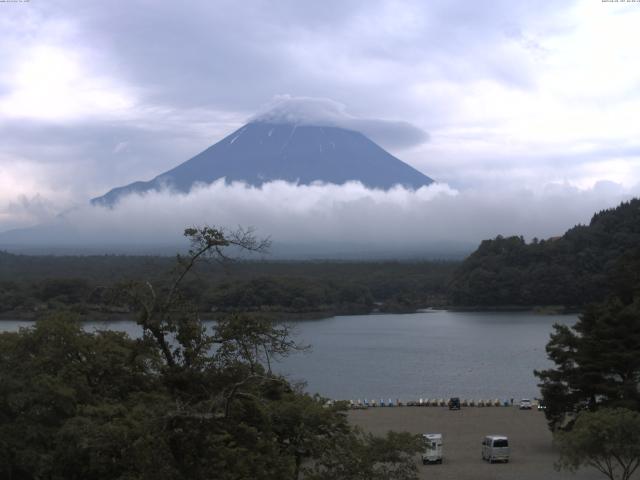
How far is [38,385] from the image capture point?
760 cm

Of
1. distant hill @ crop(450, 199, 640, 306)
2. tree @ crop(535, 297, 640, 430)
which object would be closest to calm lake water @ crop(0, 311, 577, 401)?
tree @ crop(535, 297, 640, 430)

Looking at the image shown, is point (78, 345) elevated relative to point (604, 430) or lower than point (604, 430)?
elevated

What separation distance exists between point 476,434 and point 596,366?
350cm

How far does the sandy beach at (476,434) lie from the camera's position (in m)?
13.1

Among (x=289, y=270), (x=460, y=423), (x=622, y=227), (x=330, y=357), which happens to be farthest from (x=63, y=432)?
(x=289, y=270)

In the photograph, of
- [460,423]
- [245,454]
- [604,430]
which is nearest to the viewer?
[245,454]

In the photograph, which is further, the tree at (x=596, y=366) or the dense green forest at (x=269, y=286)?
the dense green forest at (x=269, y=286)

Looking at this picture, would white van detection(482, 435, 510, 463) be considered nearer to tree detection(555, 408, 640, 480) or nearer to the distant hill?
tree detection(555, 408, 640, 480)

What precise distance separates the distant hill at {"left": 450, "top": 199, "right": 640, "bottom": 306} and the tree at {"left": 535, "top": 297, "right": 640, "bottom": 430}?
41.0 metres

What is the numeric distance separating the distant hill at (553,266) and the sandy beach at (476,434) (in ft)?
123

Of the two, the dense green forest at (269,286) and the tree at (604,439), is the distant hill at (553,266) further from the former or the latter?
the tree at (604,439)

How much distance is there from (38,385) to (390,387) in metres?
19.4

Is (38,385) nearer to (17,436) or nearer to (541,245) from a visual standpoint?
(17,436)

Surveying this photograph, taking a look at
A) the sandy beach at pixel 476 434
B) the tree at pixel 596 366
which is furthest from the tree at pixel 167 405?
the tree at pixel 596 366
